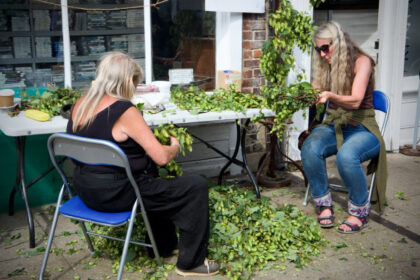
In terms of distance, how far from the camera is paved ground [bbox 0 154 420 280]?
3.15m

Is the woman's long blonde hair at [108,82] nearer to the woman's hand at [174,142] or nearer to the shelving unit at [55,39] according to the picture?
the woman's hand at [174,142]

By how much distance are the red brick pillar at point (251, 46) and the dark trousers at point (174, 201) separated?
92.3 inches

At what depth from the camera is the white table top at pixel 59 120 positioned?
3347mm

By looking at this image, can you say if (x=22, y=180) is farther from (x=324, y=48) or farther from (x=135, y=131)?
(x=324, y=48)

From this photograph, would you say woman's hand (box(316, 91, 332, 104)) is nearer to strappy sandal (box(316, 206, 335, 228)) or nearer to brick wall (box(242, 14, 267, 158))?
strappy sandal (box(316, 206, 335, 228))

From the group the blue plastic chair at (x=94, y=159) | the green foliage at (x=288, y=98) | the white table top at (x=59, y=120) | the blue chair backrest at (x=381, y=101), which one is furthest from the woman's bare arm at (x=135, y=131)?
the blue chair backrest at (x=381, y=101)

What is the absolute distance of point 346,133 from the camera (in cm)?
401

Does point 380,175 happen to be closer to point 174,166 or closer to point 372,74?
point 372,74

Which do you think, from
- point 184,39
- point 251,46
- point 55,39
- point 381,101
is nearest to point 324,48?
point 381,101

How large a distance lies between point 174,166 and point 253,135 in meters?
2.16

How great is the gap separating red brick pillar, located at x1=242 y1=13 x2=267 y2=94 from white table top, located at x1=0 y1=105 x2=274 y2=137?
3.19 ft

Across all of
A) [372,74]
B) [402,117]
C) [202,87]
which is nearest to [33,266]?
[202,87]

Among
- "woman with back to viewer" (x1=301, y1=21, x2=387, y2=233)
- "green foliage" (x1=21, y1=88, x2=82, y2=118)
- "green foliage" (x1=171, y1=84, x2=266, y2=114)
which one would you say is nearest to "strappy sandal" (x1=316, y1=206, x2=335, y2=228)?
"woman with back to viewer" (x1=301, y1=21, x2=387, y2=233)

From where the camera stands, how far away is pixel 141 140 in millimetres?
2729
